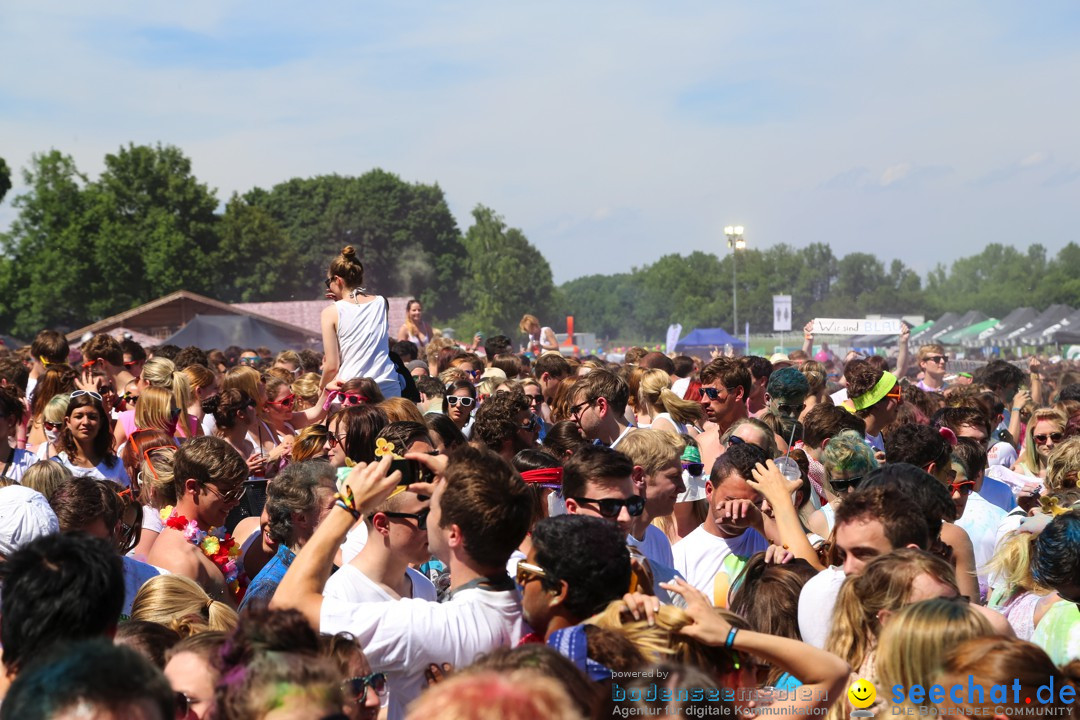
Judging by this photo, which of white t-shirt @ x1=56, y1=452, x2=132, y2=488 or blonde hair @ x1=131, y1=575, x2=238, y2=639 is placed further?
white t-shirt @ x1=56, y1=452, x2=132, y2=488

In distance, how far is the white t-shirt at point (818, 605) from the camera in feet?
12.3

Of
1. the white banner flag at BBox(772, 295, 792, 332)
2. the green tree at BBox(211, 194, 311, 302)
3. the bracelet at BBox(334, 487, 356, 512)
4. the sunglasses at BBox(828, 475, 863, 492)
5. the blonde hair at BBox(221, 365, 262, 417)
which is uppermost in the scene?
the green tree at BBox(211, 194, 311, 302)

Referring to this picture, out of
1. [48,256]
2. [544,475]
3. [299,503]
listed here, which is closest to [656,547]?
[544,475]

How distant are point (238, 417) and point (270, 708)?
4888 mm

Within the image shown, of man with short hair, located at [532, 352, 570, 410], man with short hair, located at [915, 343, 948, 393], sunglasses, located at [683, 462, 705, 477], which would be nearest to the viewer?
sunglasses, located at [683, 462, 705, 477]

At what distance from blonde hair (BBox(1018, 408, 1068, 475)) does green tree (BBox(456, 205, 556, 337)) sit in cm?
8104

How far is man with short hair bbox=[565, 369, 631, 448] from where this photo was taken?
23.5 ft

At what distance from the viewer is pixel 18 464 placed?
6176 mm

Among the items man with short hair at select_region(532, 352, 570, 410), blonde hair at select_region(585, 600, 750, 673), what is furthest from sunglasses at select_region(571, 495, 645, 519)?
man with short hair at select_region(532, 352, 570, 410)

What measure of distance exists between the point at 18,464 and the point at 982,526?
17.6 feet

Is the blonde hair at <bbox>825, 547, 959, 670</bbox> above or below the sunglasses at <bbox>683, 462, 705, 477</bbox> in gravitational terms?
below

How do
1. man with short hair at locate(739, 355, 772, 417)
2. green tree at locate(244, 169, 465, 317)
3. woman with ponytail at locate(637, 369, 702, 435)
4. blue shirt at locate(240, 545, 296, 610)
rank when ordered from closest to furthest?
blue shirt at locate(240, 545, 296, 610) → woman with ponytail at locate(637, 369, 702, 435) → man with short hair at locate(739, 355, 772, 417) → green tree at locate(244, 169, 465, 317)

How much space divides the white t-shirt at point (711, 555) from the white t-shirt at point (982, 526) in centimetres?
145

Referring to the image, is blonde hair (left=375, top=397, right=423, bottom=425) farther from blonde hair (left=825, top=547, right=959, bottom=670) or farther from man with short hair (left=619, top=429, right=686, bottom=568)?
blonde hair (left=825, top=547, right=959, bottom=670)
